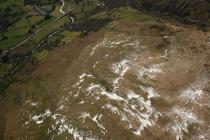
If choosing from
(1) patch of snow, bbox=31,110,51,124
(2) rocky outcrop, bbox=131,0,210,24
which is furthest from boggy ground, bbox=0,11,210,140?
(2) rocky outcrop, bbox=131,0,210,24

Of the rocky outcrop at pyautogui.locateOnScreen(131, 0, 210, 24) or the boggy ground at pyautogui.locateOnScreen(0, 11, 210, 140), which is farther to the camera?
the rocky outcrop at pyautogui.locateOnScreen(131, 0, 210, 24)

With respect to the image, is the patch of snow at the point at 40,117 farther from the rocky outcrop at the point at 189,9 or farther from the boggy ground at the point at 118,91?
the rocky outcrop at the point at 189,9

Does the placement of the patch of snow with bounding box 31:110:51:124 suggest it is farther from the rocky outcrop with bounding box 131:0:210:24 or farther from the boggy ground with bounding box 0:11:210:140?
the rocky outcrop with bounding box 131:0:210:24

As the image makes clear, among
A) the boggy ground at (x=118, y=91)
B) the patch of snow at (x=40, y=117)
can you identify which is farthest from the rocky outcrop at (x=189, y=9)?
the patch of snow at (x=40, y=117)

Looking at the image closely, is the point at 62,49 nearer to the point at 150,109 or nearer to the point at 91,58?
the point at 91,58

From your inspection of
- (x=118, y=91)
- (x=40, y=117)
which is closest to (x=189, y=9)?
(x=118, y=91)

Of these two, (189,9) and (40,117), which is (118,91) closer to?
(40,117)

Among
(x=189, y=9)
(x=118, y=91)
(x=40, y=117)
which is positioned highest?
(x=189, y=9)

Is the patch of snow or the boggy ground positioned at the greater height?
the boggy ground
